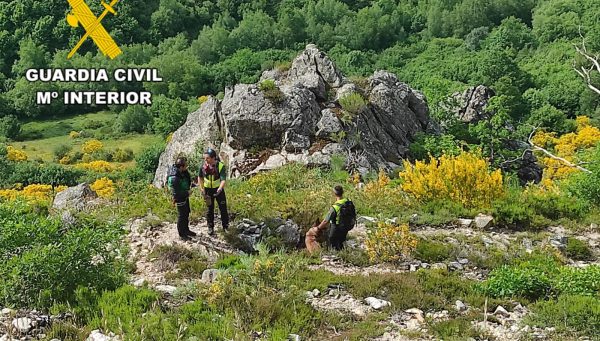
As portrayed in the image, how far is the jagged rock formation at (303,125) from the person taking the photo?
19.6m

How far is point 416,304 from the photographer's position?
7832 mm

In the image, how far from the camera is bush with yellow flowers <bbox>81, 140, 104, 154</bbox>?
59531 millimetres

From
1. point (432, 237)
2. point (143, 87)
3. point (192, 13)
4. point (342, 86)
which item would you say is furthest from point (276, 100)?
point (192, 13)

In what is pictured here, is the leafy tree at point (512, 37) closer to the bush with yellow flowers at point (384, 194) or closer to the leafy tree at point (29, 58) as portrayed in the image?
the leafy tree at point (29, 58)

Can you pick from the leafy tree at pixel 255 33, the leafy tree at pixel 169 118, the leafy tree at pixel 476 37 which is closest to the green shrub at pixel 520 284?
the leafy tree at pixel 169 118

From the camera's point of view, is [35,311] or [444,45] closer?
[35,311]

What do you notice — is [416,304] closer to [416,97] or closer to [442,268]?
[442,268]

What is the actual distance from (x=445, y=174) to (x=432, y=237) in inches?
87.4

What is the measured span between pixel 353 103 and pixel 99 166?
36969mm

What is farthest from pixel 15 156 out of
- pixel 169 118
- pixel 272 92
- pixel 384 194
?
pixel 384 194

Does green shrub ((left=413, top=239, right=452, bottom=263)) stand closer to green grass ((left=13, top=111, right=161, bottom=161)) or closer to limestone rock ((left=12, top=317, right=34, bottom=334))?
limestone rock ((left=12, top=317, right=34, bottom=334))

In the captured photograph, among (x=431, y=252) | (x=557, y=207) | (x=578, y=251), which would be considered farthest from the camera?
(x=557, y=207)

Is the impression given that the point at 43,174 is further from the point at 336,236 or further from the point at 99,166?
the point at 336,236

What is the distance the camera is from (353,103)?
22.0m
